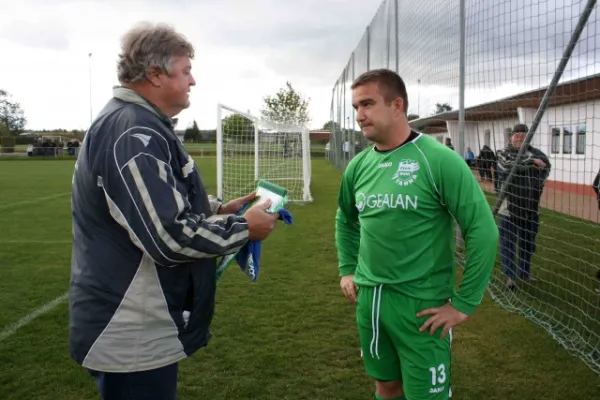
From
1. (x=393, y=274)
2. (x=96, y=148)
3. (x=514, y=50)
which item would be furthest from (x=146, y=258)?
(x=514, y=50)

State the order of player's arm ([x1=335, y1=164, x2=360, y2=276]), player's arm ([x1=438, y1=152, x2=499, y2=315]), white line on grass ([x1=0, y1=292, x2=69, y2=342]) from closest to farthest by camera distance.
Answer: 1. player's arm ([x1=438, y1=152, x2=499, y2=315])
2. player's arm ([x1=335, y1=164, x2=360, y2=276])
3. white line on grass ([x1=0, y1=292, x2=69, y2=342])

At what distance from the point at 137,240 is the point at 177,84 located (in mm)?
579

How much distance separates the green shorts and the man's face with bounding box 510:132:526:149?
13.5 ft

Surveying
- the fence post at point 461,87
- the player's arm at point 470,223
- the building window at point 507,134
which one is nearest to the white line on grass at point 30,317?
the player's arm at point 470,223

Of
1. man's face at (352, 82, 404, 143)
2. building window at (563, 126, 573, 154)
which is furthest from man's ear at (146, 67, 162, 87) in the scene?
building window at (563, 126, 573, 154)

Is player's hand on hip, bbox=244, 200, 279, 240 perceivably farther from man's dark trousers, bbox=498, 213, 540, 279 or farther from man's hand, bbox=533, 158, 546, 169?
man's dark trousers, bbox=498, 213, 540, 279

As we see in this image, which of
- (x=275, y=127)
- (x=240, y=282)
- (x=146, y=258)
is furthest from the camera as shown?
(x=275, y=127)

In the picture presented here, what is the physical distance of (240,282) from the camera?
253 inches

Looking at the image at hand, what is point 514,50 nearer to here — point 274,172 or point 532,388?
point 532,388

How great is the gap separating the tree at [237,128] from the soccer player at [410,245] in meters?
10.9

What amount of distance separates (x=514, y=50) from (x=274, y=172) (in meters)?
11.7

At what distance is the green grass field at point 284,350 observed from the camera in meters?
3.68

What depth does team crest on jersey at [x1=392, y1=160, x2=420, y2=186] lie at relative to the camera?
90.4 inches

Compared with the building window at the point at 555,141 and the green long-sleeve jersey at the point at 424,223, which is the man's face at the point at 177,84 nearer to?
the green long-sleeve jersey at the point at 424,223
